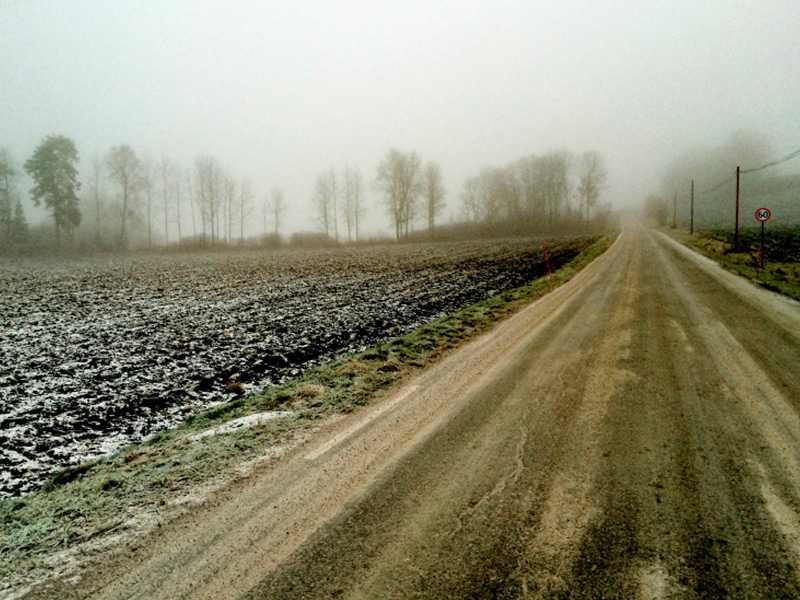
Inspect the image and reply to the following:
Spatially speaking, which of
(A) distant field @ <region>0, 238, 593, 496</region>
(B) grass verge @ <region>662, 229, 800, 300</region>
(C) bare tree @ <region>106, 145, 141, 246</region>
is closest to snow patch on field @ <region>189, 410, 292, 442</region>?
(A) distant field @ <region>0, 238, 593, 496</region>

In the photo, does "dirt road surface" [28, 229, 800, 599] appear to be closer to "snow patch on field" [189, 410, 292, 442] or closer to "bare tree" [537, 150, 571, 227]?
"snow patch on field" [189, 410, 292, 442]

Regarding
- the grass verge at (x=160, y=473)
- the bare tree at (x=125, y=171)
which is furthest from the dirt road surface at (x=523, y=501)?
the bare tree at (x=125, y=171)

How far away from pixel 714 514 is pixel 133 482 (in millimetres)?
4890

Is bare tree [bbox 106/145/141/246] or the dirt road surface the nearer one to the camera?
the dirt road surface

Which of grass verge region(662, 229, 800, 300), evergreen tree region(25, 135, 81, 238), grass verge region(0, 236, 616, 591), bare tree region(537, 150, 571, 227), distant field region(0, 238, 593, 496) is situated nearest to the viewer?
grass verge region(0, 236, 616, 591)

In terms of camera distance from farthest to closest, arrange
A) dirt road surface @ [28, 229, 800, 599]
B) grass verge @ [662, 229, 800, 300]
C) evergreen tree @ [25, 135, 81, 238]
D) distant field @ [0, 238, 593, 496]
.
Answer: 1. evergreen tree @ [25, 135, 81, 238]
2. grass verge @ [662, 229, 800, 300]
3. distant field @ [0, 238, 593, 496]
4. dirt road surface @ [28, 229, 800, 599]

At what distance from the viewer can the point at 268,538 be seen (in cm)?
280

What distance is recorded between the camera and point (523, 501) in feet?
9.91

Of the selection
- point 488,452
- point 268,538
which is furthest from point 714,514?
point 268,538

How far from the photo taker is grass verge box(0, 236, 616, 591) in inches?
115

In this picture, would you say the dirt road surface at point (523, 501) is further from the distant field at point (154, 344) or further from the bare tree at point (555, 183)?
the bare tree at point (555, 183)

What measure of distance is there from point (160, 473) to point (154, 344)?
18.6 ft

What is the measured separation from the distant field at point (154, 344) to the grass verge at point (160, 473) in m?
0.52

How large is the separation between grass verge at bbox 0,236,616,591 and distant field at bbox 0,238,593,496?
0.52m
